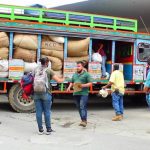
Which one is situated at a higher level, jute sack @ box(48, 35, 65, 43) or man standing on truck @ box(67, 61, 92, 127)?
jute sack @ box(48, 35, 65, 43)

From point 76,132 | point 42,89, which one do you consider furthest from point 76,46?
point 42,89

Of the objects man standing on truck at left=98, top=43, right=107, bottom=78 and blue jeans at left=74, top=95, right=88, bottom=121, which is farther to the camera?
man standing on truck at left=98, top=43, right=107, bottom=78

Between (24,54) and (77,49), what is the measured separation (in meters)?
1.72

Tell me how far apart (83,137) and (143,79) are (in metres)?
5.97

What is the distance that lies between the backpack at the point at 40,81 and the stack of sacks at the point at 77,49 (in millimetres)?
4028

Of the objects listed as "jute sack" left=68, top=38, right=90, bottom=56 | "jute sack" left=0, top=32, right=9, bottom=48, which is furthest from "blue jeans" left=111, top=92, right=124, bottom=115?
"jute sack" left=0, top=32, right=9, bottom=48

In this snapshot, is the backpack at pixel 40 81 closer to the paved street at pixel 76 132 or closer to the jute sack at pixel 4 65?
the paved street at pixel 76 132

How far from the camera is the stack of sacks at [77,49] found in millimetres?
12516

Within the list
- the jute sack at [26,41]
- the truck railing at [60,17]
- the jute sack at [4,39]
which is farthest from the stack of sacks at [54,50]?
the jute sack at [4,39]

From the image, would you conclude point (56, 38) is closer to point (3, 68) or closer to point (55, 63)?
point (55, 63)

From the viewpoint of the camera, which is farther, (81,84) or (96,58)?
(96,58)

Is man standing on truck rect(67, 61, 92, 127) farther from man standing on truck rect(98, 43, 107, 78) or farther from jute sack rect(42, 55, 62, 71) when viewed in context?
man standing on truck rect(98, 43, 107, 78)

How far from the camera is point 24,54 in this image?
1178cm

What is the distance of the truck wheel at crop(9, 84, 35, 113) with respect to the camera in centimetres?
1174
